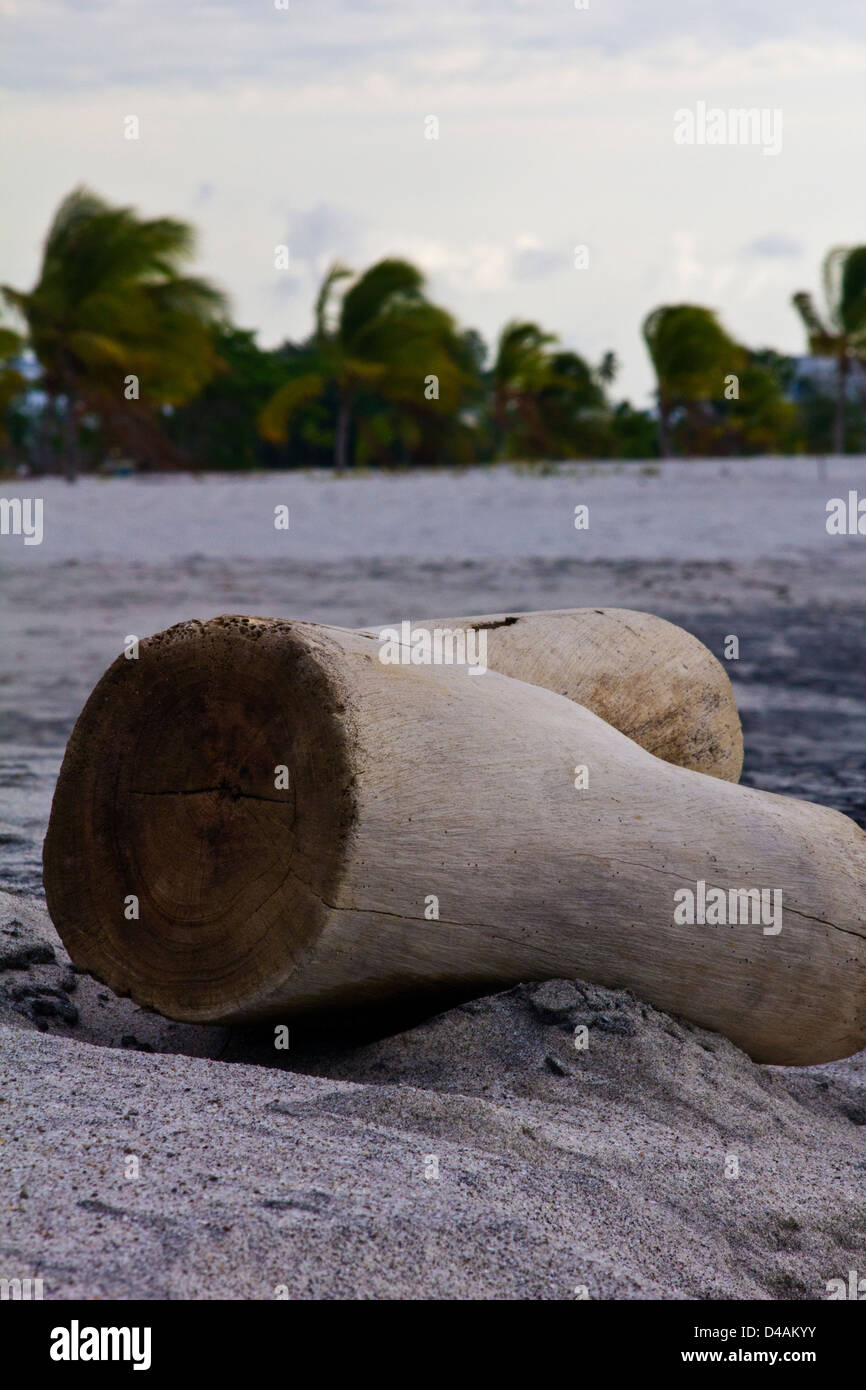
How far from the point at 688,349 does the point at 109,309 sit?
1003cm

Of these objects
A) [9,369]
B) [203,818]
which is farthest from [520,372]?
[203,818]

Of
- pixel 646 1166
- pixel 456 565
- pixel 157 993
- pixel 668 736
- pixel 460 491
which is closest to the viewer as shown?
pixel 646 1166

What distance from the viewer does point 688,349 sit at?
22922mm

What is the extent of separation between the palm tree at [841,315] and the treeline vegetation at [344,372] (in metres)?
0.03

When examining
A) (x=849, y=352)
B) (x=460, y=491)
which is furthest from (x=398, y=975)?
(x=849, y=352)

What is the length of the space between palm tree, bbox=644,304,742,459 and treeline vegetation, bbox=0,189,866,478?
26 mm

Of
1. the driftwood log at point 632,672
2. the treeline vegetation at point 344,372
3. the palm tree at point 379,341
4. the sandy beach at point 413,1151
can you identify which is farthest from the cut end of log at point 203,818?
the palm tree at point 379,341

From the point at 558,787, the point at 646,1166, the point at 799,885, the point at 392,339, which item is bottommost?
the point at 646,1166

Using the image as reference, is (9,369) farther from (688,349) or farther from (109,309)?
(688,349)

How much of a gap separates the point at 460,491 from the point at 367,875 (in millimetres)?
12692

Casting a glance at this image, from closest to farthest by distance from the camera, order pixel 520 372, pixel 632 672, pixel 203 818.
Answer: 1. pixel 203 818
2. pixel 632 672
3. pixel 520 372

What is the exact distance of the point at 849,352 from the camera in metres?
25.7

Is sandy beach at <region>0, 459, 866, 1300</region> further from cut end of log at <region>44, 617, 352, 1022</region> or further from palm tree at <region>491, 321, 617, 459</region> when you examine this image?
palm tree at <region>491, 321, 617, 459</region>

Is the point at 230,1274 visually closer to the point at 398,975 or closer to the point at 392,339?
the point at 398,975
